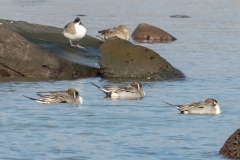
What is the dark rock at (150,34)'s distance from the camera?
2558 centimetres

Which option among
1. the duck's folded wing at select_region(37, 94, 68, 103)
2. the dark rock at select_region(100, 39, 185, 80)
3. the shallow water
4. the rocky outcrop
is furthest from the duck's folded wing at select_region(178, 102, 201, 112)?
the rocky outcrop

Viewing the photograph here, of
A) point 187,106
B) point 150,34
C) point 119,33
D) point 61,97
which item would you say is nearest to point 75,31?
point 119,33

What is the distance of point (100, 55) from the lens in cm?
1830

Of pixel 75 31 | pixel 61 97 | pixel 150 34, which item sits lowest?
pixel 61 97

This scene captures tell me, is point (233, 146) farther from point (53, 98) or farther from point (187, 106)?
point (53, 98)

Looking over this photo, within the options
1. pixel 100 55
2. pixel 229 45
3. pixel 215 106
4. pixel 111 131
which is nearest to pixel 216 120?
pixel 215 106

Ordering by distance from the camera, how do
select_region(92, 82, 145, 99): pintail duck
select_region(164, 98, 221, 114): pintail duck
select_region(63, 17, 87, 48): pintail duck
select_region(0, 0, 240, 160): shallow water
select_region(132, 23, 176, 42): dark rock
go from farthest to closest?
select_region(132, 23, 176, 42): dark rock → select_region(63, 17, 87, 48): pintail duck → select_region(92, 82, 145, 99): pintail duck → select_region(164, 98, 221, 114): pintail duck → select_region(0, 0, 240, 160): shallow water

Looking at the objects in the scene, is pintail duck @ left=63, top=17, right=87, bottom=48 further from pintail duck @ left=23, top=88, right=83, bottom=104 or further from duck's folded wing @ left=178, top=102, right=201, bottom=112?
duck's folded wing @ left=178, top=102, right=201, bottom=112

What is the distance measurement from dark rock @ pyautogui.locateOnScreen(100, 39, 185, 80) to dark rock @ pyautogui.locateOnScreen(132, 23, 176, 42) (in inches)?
345

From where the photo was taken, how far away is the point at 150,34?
86.1 ft

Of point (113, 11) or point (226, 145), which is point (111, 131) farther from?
point (113, 11)

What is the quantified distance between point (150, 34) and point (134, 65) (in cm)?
973

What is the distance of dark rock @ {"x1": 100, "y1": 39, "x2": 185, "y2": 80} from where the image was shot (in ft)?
54.2

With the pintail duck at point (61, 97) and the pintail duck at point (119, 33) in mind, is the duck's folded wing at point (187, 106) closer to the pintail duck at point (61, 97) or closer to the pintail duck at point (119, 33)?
the pintail duck at point (61, 97)
